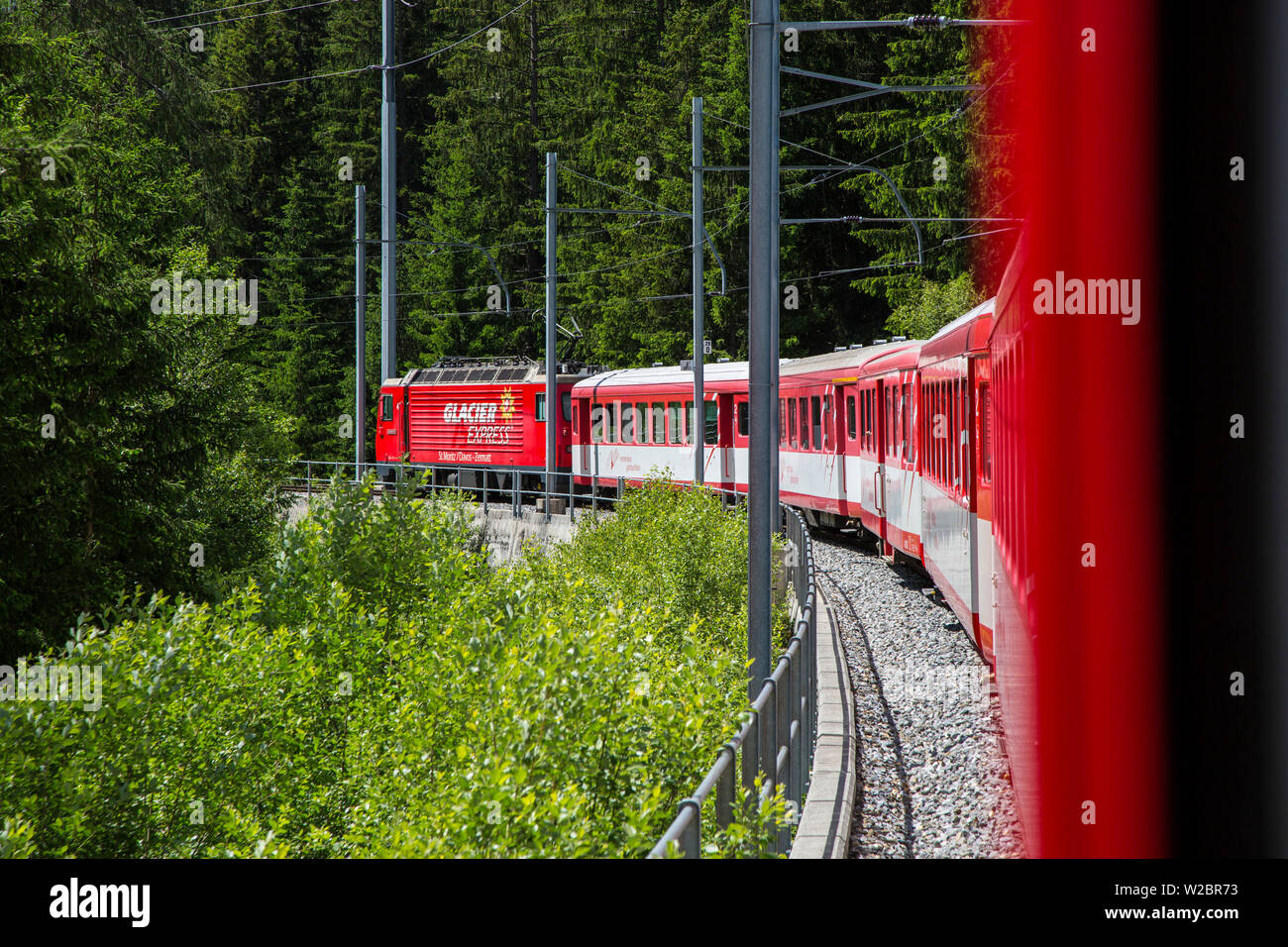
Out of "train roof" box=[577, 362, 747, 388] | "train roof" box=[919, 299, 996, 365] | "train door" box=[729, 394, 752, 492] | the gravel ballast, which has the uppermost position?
"train roof" box=[577, 362, 747, 388]

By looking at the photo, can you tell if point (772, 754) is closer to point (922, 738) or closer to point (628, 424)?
point (922, 738)

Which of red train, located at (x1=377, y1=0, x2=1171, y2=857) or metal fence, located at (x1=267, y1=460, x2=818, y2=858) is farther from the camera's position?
metal fence, located at (x1=267, y1=460, x2=818, y2=858)

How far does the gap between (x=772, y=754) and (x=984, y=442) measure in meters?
3.86

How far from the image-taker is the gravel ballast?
8070 mm

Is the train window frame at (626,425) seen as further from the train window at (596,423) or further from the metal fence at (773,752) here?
the metal fence at (773,752)

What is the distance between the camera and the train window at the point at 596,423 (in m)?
33.0

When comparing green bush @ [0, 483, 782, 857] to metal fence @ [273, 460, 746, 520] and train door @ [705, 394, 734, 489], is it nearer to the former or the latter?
metal fence @ [273, 460, 746, 520]

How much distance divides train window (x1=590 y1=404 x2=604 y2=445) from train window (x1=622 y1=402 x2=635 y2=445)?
128cm

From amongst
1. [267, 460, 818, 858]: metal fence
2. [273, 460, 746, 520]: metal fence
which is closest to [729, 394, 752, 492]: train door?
[273, 460, 746, 520]: metal fence

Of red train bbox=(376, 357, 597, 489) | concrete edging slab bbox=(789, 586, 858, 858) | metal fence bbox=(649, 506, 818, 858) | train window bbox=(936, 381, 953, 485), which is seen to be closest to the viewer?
metal fence bbox=(649, 506, 818, 858)

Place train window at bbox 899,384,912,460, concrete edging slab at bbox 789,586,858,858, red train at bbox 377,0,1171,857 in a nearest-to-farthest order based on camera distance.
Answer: red train at bbox 377,0,1171,857
concrete edging slab at bbox 789,586,858,858
train window at bbox 899,384,912,460

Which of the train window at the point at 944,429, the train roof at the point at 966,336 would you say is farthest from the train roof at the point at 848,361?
the train window at the point at 944,429

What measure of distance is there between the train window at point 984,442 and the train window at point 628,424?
21.0m
